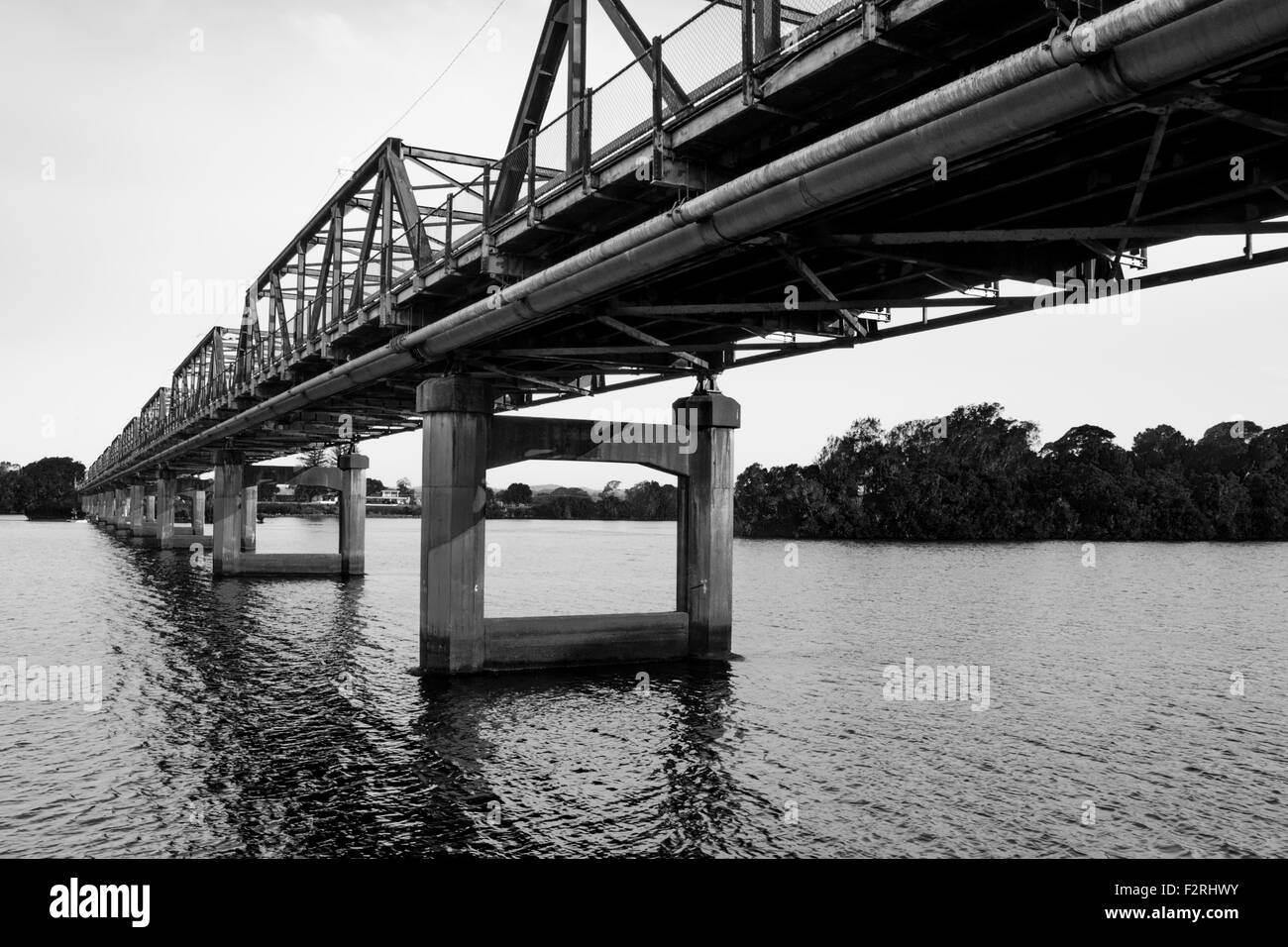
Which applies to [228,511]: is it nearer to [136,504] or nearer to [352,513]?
[352,513]

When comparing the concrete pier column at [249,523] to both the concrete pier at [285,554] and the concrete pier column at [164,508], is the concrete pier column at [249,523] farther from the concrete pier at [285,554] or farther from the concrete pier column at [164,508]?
the concrete pier column at [164,508]

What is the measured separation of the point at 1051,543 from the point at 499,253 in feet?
464

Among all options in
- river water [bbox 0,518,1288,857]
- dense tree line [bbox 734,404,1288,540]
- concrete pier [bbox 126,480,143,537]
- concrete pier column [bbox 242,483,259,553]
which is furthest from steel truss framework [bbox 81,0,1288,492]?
dense tree line [bbox 734,404,1288,540]

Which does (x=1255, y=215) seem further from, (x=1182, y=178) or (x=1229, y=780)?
(x=1229, y=780)

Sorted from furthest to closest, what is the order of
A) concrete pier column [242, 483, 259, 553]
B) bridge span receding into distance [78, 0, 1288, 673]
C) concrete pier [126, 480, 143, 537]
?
concrete pier [126, 480, 143, 537]
concrete pier column [242, 483, 259, 553]
bridge span receding into distance [78, 0, 1288, 673]

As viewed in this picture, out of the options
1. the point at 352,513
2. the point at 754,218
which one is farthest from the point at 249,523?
the point at 754,218

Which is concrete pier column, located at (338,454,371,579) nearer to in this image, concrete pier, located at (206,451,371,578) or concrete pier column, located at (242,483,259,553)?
concrete pier, located at (206,451,371,578)

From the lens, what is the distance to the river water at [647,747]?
50.5 feet

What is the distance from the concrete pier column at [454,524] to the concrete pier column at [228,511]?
4285cm

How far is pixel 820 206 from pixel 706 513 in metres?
17.7

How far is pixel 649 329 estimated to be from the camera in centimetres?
2816

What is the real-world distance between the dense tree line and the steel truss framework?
5081 inches

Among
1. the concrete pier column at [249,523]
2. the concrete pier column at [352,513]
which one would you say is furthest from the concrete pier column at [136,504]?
the concrete pier column at [352,513]

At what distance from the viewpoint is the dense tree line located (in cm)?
15512
